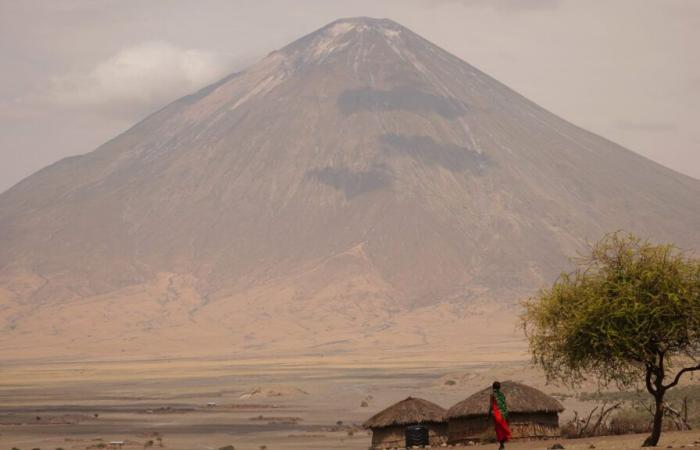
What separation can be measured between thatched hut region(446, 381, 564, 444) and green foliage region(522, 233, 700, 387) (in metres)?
6.80

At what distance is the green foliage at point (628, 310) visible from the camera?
2819cm

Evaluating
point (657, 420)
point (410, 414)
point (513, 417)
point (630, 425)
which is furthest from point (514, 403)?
point (657, 420)

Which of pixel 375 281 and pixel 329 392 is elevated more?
pixel 375 281

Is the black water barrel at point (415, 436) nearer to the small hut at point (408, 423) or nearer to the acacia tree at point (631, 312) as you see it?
the small hut at point (408, 423)

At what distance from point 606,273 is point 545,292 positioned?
96.8 inches

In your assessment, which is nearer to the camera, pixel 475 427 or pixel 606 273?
pixel 606 273

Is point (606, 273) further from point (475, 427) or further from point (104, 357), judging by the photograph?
point (104, 357)

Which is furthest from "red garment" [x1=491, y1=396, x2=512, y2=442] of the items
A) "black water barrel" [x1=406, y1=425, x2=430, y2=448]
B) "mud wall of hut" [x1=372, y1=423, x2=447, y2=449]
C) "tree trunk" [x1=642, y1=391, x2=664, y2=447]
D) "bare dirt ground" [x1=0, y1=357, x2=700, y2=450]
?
"mud wall of hut" [x1=372, y1=423, x2=447, y2=449]

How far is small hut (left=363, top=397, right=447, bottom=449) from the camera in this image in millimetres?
38438

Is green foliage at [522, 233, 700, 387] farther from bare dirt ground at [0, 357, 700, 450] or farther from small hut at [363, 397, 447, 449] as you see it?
small hut at [363, 397, 447, 449]

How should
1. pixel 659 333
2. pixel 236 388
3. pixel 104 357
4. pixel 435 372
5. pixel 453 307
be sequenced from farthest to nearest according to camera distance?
pixel 453 307, pixel 104 357, pixel 435 372, pixel 236 388, pixel 659 333

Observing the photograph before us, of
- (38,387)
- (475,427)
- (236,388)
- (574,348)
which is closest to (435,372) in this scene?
(236,388)

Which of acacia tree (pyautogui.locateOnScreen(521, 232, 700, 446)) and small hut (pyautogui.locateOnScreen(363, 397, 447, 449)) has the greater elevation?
acacia tree (pyautogui.locateOnScreen(521, 232, 700, 446))

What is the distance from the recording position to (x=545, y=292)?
1260 inches
